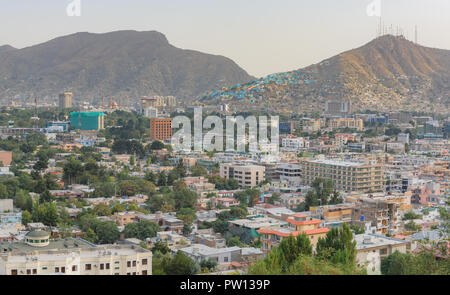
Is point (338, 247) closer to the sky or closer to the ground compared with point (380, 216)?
closer to the sky

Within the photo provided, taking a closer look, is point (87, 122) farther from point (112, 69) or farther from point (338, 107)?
point (112, 69)

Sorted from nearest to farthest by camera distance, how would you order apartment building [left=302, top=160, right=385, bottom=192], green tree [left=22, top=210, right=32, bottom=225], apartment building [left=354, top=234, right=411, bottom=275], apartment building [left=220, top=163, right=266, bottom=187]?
1. apartment building [left=354, top=234, right=411, bottom=275]
2. green tree [left=22, top=210, right=32, bottom=225]
3. apartment building [left=302, top=160, right=385, bottom=192]
4. apartment building [left=220, top=163, right=266, bottom=187]

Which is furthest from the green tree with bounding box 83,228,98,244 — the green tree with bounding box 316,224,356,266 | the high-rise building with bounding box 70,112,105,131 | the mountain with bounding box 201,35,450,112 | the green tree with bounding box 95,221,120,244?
the mountain with bounding box 201,35,450,112

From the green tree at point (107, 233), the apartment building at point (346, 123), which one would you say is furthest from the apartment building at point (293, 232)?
the apartment building at point (346, 123)

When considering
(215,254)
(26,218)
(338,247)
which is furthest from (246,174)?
(338,247)

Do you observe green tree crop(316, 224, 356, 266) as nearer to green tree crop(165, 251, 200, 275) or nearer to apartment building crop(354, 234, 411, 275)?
apartment building crop(354, 234, 411, 275)
